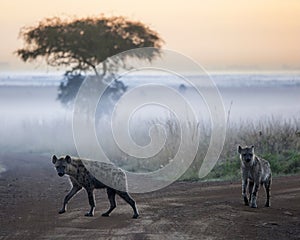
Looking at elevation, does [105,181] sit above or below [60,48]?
below

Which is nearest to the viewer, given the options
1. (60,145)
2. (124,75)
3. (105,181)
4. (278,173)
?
(105,181)

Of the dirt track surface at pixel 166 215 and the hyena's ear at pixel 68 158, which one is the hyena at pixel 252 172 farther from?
the hyena's ear at pixel 68 158

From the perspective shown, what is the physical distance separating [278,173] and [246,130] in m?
4.23

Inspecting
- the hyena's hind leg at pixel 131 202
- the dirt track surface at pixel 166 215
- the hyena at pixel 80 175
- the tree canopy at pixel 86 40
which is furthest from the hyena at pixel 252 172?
the tree canopy at pixel 86 40

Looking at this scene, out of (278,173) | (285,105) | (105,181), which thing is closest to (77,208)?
(105,181)

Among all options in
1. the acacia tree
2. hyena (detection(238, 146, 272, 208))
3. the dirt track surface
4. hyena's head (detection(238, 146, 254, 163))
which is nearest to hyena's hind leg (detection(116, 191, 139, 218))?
the dirt track surface

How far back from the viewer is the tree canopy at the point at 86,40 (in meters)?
34.3

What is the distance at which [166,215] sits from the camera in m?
12.1

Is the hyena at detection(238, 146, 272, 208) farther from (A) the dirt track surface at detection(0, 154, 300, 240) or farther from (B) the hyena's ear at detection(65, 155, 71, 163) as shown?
(B) the hyena's ear at detection(65, 155, 71, 163)

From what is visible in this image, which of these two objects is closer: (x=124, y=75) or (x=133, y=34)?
(x=124, y=75)

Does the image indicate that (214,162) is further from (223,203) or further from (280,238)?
(280,238)

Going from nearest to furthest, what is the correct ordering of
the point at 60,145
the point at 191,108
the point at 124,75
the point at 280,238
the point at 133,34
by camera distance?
the point at 280,238, the point at 191,108, the point at 60,145, the point at 124,75, the point at 133,34

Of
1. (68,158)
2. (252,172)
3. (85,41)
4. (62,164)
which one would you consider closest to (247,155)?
(252,172)

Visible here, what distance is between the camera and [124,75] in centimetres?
3297
